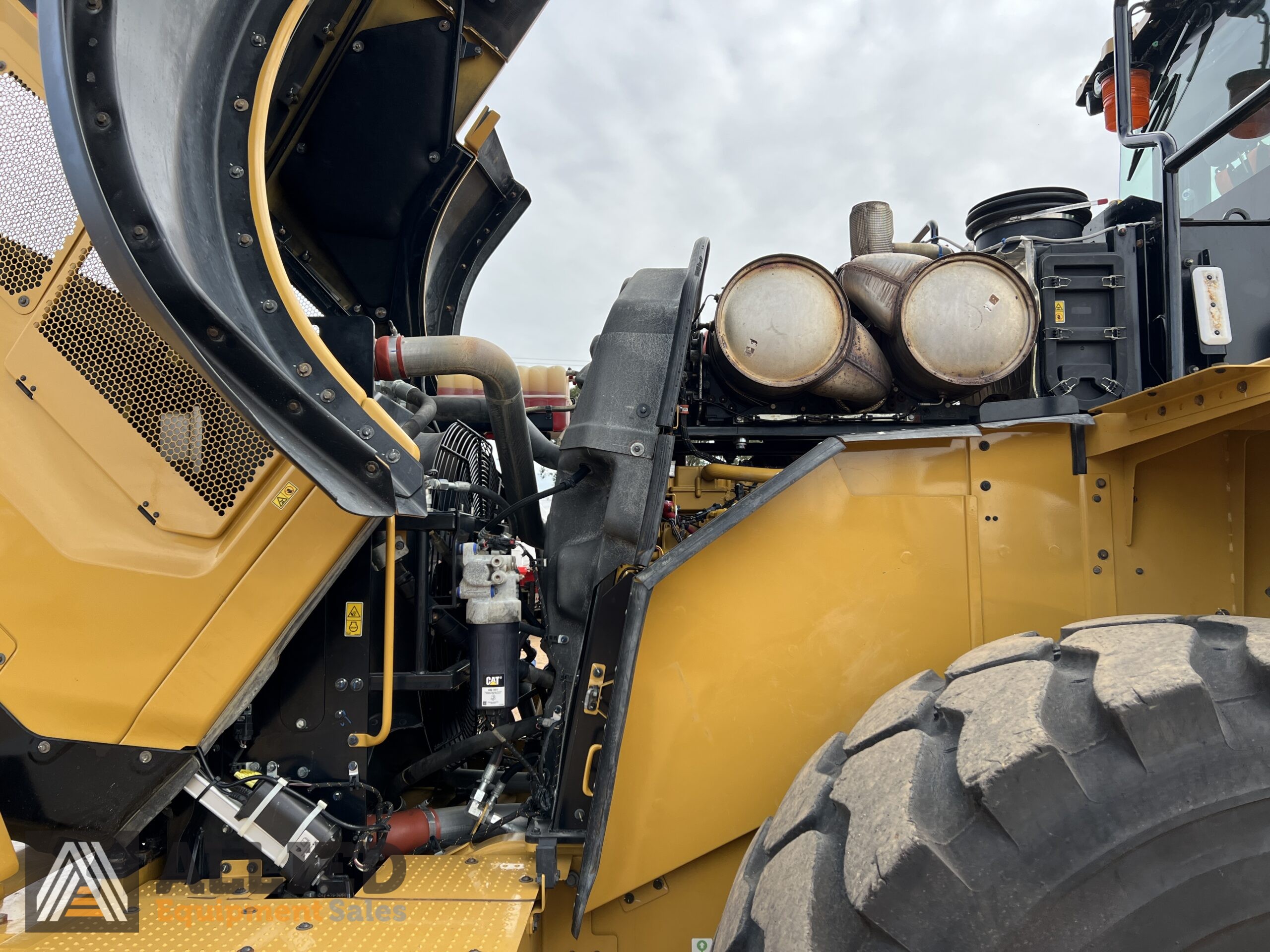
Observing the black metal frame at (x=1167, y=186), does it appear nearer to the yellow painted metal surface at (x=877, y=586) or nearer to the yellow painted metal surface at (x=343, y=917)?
the yellow painted metal surface at (x=877, y=586)

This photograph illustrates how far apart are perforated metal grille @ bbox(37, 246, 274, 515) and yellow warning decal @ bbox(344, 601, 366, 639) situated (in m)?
0.38

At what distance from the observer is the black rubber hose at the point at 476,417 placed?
3.04 metres

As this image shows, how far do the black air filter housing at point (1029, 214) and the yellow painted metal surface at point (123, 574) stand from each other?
7.16 feet

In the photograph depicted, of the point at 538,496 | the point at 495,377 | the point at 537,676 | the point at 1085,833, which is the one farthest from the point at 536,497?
the point at 1085,833

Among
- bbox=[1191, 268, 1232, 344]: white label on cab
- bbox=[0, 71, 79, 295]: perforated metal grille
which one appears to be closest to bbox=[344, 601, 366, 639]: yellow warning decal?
bbox=[0, 71, 79, 295]: perforated metal grille

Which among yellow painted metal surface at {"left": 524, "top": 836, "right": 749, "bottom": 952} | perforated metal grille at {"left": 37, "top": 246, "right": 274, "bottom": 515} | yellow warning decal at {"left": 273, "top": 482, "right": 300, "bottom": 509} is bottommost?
yellow painted metal surface at {"left": 524, "top": 836, "right": 749, "bottom": 952}

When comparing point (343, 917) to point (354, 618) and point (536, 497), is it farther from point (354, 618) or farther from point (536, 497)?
point (536, 497)

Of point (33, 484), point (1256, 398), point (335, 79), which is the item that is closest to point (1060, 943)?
point (1256, 398)

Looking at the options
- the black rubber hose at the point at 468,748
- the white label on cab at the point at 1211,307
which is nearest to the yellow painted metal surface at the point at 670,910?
the black rubber hose at the point at 468,748

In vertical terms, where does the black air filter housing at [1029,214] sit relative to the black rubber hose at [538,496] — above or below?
above

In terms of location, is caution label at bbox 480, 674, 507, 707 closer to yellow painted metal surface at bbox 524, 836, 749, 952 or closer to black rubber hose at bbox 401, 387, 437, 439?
yellow painted metal surface at bbox 524, 836, 749, 952

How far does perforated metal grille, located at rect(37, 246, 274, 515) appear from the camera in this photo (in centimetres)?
185

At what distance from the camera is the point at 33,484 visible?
182 centimetres

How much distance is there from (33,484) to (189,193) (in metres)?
0.81
